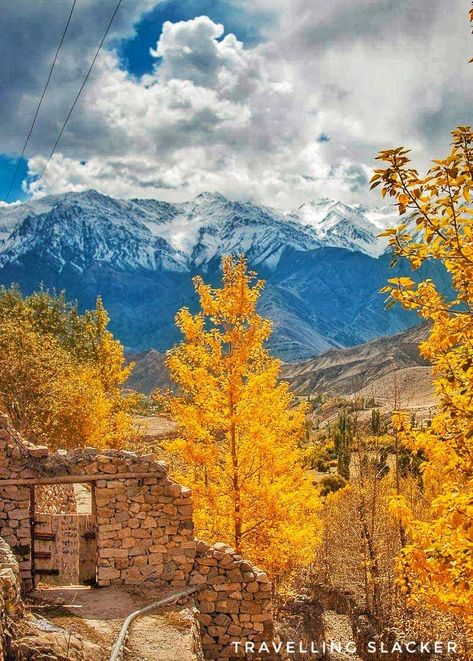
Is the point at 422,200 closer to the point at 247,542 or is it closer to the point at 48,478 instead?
the point at 48,478

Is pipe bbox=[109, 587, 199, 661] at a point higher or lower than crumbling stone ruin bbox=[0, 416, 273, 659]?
lower

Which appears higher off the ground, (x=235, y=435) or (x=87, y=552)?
(x=235, y=435)

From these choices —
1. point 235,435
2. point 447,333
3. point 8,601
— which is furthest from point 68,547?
point 447,333

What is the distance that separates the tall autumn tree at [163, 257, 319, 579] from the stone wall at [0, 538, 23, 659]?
565 centimetres

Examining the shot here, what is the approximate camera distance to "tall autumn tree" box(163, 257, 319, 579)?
13.9 meters

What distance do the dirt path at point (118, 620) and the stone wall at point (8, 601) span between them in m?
1.29

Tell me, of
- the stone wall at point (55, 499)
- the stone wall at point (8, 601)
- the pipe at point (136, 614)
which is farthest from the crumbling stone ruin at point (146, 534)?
the stone wall at point (55, 499)

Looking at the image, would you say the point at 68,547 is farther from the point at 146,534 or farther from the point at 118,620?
the point at 118,620

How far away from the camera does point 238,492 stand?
45.8ft

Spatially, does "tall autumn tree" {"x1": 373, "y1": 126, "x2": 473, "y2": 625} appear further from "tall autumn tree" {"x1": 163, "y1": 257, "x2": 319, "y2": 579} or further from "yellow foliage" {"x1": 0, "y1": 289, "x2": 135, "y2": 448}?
"yellow foliage" {"x1": 0, "y1": 289, "x2": 135, "y2": 448}

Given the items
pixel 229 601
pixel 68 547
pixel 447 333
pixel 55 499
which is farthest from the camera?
pixel 55 499

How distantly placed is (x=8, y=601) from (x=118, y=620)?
2.90 meters

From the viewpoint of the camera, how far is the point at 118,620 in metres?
10.1

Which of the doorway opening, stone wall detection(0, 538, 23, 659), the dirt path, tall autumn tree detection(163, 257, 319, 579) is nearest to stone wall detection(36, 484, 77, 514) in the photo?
the doorway opening
